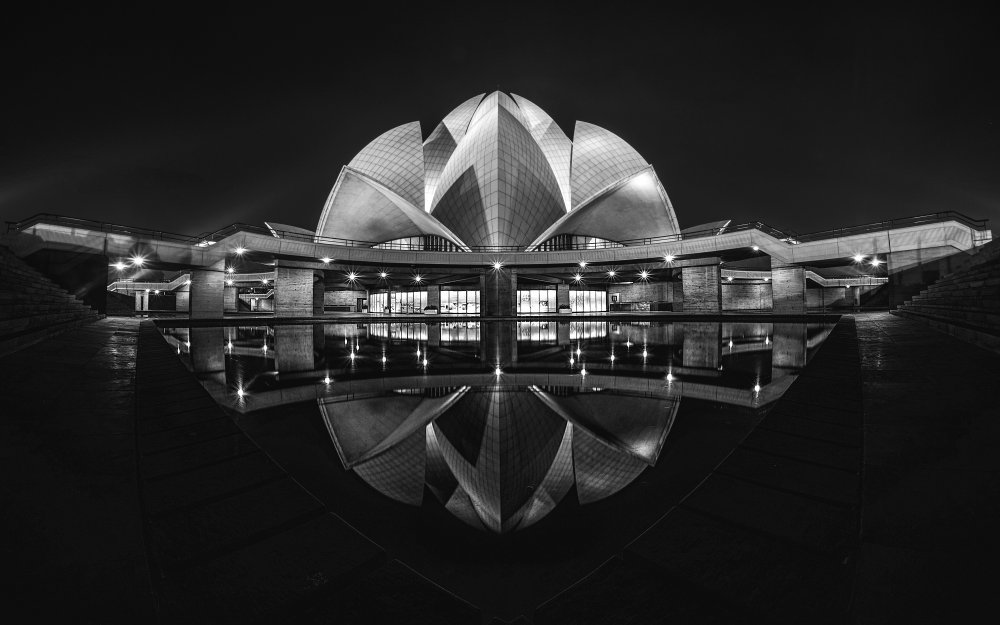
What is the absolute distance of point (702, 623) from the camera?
1.10 metres

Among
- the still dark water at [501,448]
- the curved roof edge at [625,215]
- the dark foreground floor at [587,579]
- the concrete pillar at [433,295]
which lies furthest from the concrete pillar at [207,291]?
the dark foreground floor at [587,579]

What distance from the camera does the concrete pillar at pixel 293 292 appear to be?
26094 mm

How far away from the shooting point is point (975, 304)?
26.6ft

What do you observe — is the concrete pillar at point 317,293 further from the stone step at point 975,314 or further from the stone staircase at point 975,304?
the stone step at point 975,314

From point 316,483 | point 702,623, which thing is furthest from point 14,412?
point 702,623

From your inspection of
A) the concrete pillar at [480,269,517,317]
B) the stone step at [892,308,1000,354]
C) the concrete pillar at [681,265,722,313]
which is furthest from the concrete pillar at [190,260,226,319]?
the concrete pillar at [681,265,722,313]

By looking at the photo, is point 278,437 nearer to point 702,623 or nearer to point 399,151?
point 702,623

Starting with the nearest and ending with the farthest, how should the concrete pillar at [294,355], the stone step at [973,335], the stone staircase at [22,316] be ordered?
the stone step at [973,335] → the stone staircase at [22,316] → the concrete pillar at [294,355]

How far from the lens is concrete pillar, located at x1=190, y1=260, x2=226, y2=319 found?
23297mm

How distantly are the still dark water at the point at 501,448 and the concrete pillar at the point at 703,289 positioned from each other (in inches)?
830

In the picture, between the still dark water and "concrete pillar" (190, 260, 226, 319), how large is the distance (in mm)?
20581

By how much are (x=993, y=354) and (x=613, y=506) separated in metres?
5.72

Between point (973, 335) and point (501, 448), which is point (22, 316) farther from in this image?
point (973, 335)

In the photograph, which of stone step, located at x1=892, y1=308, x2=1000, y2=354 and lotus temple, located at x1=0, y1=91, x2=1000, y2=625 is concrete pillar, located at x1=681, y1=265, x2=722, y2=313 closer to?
lotus temple, located at x1=0, y1=91, x2=1000, y2=625
